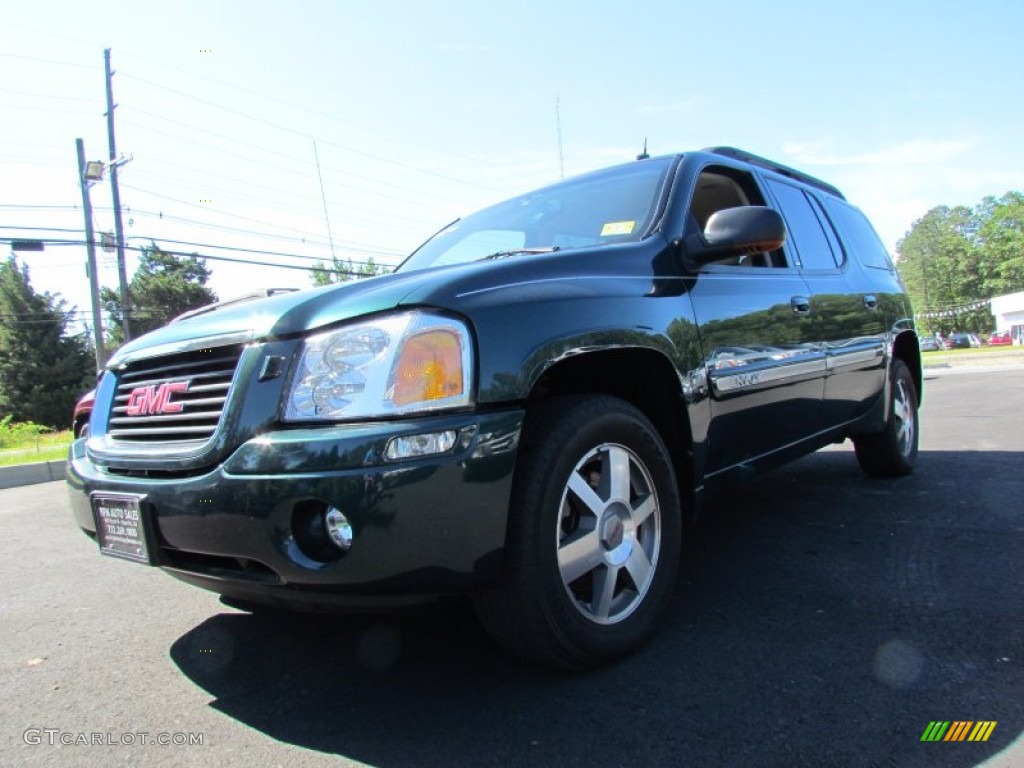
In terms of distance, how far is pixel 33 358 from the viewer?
40219 millimetres

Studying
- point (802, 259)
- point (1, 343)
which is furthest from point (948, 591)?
point (1, 343)

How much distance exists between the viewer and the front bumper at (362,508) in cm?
176

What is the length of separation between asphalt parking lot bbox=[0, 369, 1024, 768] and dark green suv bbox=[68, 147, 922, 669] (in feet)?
0.85

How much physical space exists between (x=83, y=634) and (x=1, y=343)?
46391mm

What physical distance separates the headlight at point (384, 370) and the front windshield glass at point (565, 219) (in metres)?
0.85

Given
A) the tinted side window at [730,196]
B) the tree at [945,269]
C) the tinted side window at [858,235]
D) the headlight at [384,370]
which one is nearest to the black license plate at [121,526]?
the headlight at [384,370]

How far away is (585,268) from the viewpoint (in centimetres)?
236

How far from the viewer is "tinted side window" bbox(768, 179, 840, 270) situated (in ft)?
12.4

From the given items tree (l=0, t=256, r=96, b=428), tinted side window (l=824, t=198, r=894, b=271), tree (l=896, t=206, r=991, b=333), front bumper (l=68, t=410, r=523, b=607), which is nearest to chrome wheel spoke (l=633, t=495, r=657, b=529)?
front bumper (l=68, t=410, r=523, b=607)

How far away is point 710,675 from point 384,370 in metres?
1.36

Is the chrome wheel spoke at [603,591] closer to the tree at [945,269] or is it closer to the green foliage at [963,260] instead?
the green foliage at [963,260]

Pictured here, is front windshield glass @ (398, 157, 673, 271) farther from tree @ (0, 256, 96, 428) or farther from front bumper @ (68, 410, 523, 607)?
tree @ (0, 256, 96, 428)

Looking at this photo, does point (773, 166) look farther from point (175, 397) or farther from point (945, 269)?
point (945, 269)

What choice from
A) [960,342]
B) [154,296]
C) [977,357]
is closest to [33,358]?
[154,296]
